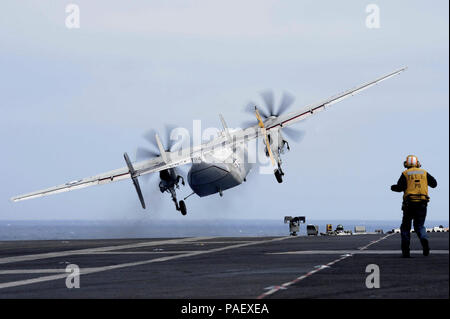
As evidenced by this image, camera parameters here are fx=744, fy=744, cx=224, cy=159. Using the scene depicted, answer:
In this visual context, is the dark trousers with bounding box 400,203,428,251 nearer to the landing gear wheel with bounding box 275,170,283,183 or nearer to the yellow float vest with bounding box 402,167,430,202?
the yellow float vest with bounding box 402,167,430,202

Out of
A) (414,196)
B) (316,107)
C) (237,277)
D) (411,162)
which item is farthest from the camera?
(316,107)

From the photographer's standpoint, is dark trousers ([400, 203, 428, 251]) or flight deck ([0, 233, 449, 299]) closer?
flight deck ([0, 233, 449, 299])

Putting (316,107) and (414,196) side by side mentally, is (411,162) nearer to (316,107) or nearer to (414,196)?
(414,196)

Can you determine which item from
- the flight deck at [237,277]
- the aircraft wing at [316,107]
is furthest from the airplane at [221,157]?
the flight deck at [237,277]

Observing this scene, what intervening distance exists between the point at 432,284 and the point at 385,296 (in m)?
1.92

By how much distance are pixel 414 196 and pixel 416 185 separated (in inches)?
13.5

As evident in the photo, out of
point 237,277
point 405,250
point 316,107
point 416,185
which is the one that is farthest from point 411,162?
point 316,107

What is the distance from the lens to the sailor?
22672 mm

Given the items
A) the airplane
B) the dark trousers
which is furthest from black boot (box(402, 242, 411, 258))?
the airplane

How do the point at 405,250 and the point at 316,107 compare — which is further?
the point at 316,107

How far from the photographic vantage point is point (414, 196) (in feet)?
74.4
